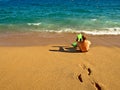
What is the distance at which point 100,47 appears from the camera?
11.3m

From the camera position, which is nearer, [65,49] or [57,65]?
[57,65]

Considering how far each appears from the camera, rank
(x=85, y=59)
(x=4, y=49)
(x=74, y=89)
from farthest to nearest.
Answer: (x=4, y=49) < (x=85, y=59) < (x=74, y=89)

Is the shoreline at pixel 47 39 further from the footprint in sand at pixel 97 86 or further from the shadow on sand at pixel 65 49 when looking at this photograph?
the footprint in sand at pixel 97 86

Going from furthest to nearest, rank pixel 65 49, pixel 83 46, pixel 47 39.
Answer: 1. pixel 47 39
2. pixel 65 49
3. pixel 83 46

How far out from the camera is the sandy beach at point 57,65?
23.7 feet

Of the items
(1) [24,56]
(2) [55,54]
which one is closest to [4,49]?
(1) [24,56]

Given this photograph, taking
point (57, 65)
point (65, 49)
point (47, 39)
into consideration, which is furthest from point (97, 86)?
point (47, 39)

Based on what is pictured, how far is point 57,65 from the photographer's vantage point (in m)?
8.72

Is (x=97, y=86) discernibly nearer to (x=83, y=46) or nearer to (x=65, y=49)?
(x=83, y=46)

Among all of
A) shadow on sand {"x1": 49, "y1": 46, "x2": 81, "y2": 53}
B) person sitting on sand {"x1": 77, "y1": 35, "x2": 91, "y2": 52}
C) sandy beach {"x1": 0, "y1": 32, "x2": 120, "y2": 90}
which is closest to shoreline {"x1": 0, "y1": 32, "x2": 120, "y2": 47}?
sandy beach {"x1": 0, "y1": 32, "x2": 120, "y2": 90}

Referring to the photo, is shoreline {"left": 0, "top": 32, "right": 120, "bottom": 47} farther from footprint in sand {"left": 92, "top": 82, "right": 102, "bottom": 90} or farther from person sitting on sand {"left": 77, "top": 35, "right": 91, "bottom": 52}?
footprint in sand {"left": 92, "top": 82, "right": 102, "bottom": 90}

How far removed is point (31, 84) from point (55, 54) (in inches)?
123

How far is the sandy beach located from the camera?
7.22m

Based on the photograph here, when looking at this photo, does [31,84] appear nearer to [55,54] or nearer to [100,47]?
[55,54]
